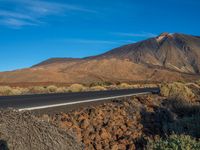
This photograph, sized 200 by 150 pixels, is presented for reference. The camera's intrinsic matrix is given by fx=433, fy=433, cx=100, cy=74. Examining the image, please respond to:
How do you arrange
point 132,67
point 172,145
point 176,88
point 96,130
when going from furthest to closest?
point 132,67 < point 176,88 < point 96,130 < point 172,145

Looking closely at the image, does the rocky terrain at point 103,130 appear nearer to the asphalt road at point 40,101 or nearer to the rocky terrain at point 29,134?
the rocky terrain at point 29,134

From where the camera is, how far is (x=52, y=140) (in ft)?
31.5

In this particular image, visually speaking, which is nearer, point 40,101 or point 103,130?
point 103,130

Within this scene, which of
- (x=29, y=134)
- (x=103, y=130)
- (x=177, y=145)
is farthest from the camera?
(x=103, y=130)

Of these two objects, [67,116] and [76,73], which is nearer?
[67,116]

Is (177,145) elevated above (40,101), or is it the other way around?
(40,101)

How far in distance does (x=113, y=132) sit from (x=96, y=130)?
546 mm

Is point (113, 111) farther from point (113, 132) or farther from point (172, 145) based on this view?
point (172, 145)

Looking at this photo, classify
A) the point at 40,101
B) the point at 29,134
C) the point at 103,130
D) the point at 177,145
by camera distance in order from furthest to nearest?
the point at 40,101
the point at 103,130
the point at 29,134
the point at 177,145

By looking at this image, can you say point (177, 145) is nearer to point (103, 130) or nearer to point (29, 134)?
point (29, 134)

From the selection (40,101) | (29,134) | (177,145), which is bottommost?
(177,145)

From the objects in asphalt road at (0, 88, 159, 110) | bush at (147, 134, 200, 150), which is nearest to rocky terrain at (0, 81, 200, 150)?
bush at (147, 134, 200, 150)

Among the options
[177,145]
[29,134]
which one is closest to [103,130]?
[29,134]

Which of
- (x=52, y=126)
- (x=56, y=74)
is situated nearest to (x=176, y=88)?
(x=52, y=126)
